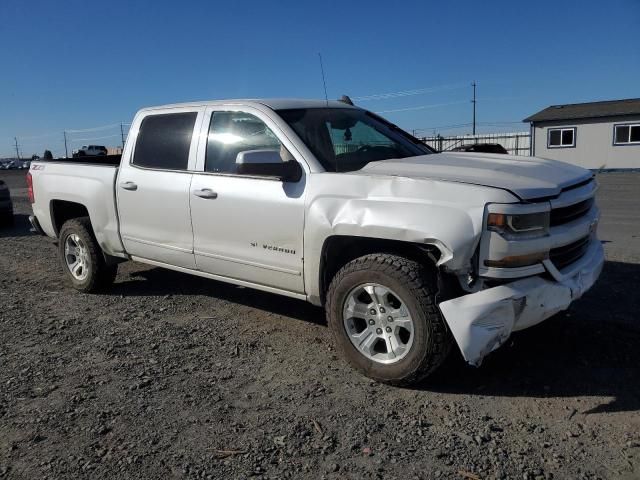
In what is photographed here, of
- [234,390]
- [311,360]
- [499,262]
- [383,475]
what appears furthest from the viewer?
[311,360]

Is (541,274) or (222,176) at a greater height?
(222,176)

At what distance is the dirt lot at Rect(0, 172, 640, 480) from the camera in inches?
115

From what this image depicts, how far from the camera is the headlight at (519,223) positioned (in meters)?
3.26

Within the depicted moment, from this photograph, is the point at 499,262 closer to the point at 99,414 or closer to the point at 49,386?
the point at 99,414

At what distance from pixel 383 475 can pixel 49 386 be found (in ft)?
8.11

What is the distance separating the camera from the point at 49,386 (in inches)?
155

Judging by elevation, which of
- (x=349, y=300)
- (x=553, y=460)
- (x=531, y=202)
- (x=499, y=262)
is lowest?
(x=553, y=460)

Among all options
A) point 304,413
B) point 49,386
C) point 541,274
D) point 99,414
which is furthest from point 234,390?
point 541,274

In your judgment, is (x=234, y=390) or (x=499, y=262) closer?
(x=499, y=262)

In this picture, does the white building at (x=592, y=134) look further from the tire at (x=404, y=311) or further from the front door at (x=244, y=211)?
the tire at (x=404, y=311)

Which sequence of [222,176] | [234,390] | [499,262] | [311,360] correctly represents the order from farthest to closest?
[222,176]
[311,360]
[234,390]
[499,262]

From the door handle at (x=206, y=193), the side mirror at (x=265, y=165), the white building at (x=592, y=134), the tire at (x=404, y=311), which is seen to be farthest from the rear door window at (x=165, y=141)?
the white building at (x=592, y=134)

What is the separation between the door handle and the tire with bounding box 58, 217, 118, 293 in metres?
1.92

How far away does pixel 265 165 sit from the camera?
4.03m
